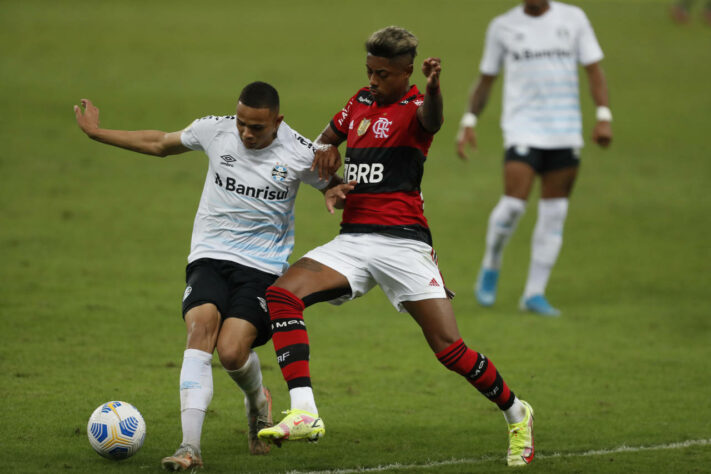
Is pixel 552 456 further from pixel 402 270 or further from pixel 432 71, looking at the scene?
pixel 432 71

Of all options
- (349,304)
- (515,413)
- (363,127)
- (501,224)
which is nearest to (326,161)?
(363,127)

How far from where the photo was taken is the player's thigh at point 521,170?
1068 cm

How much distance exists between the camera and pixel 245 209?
6594mm

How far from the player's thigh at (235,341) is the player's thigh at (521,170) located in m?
5.04

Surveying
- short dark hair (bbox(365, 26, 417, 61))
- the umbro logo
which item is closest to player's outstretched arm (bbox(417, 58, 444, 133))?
short dark hair (bbox(365, 26, 417, 61))

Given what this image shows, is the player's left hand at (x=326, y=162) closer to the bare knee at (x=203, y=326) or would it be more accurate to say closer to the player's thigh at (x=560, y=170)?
the bare knee at (x=203, y=326)

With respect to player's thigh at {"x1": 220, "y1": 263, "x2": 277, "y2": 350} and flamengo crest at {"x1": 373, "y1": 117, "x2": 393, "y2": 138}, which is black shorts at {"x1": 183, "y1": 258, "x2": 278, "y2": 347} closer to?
player's thigh at {"x1": 220, "y1": 263, "x2": 277, "y2": 350}

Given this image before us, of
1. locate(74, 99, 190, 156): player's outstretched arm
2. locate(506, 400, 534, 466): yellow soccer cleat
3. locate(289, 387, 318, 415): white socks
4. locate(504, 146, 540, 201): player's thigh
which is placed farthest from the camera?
locate(504, 146, 540, 201): player's thigh

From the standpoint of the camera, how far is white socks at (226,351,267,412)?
6.32 metres

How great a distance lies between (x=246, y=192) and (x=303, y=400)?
147cm

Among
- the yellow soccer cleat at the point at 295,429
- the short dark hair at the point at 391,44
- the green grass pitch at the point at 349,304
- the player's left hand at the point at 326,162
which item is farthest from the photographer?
the green grass pitch at the point at 349,304

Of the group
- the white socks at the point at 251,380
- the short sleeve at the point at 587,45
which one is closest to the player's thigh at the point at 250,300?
the white socks at the point at 251,380

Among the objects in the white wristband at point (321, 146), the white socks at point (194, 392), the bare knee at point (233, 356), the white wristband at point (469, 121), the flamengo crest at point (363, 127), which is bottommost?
the white socks at point (194, 392)

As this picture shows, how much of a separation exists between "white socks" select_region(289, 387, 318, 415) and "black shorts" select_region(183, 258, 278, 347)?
619 mm
